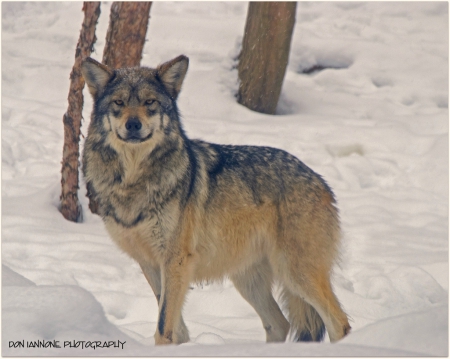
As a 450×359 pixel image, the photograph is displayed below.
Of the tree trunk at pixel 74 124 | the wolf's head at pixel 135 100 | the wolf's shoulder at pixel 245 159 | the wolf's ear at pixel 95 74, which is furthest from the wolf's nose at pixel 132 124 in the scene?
the tree trunk at pixel 74 124

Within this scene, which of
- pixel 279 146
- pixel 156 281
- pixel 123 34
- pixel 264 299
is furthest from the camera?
pixel 279 146

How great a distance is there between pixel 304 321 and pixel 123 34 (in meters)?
3.83

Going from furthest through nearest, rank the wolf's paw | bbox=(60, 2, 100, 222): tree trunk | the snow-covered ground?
1. bbox=(60, 2, 100, 222): tree trunk
2. the wolf's paw
3. the snow-covered ground

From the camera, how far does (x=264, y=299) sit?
4.76m

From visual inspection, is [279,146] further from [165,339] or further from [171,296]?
[165,339]

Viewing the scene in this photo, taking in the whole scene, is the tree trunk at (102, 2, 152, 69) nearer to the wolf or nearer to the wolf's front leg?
the wolf

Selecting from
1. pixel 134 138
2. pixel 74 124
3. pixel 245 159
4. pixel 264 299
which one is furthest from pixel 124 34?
pixel 264 299

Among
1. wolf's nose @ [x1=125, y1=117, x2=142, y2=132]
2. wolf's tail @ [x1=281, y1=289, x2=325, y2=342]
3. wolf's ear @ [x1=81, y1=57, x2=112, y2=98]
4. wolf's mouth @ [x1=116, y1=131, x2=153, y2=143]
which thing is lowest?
wolf's tail @ [x1=281, y1=289, x2=325, y2=342]

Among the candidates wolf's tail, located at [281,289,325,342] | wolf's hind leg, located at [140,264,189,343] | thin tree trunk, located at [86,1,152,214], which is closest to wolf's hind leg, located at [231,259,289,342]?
wolf's tail, located at [281,289,325,342]

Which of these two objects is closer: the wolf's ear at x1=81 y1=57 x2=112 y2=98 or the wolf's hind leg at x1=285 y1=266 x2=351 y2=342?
the wolf's ear at x1=81 y1=57 x2=112 y2=98

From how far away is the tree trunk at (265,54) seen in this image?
366 inches

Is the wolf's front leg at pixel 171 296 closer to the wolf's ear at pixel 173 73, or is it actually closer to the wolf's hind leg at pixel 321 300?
the wolf's hind leg at pixel 321 300

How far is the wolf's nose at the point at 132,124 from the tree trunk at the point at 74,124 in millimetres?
3001

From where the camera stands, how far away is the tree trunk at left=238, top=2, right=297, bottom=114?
9289 mm
